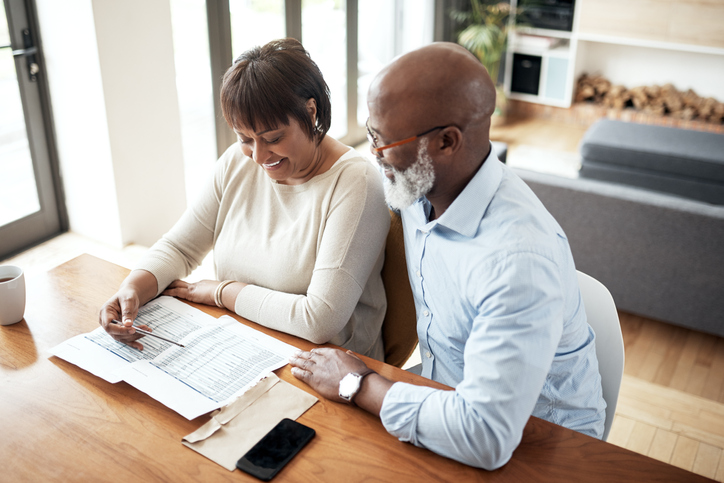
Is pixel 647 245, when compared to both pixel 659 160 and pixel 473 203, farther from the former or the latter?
pixel 473 203

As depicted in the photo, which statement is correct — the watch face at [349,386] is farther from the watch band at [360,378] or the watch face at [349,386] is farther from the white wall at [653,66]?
the white wall at [653,66]

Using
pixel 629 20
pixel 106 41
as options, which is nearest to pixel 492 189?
pixel 106 41

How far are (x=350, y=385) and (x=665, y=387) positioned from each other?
68.7 inches

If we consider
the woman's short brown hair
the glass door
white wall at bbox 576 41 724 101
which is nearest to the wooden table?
the woman's short brown hair

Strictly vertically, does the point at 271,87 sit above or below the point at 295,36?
above

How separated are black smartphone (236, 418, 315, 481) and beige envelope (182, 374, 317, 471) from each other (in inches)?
0.5

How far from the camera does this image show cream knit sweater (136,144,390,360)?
128 cm

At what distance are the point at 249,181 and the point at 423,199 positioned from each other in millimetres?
464

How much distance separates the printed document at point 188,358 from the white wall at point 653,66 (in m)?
4.66

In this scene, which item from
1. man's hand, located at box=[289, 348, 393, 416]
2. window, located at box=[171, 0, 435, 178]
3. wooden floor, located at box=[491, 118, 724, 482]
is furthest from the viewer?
window, located at box=[171, 0, 435, 178]

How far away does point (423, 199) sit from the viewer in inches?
50.4

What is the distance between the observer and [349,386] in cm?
106

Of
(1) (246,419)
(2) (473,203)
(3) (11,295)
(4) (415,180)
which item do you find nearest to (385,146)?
(4) (415,180)

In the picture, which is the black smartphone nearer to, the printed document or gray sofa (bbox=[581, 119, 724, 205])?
the printed document
